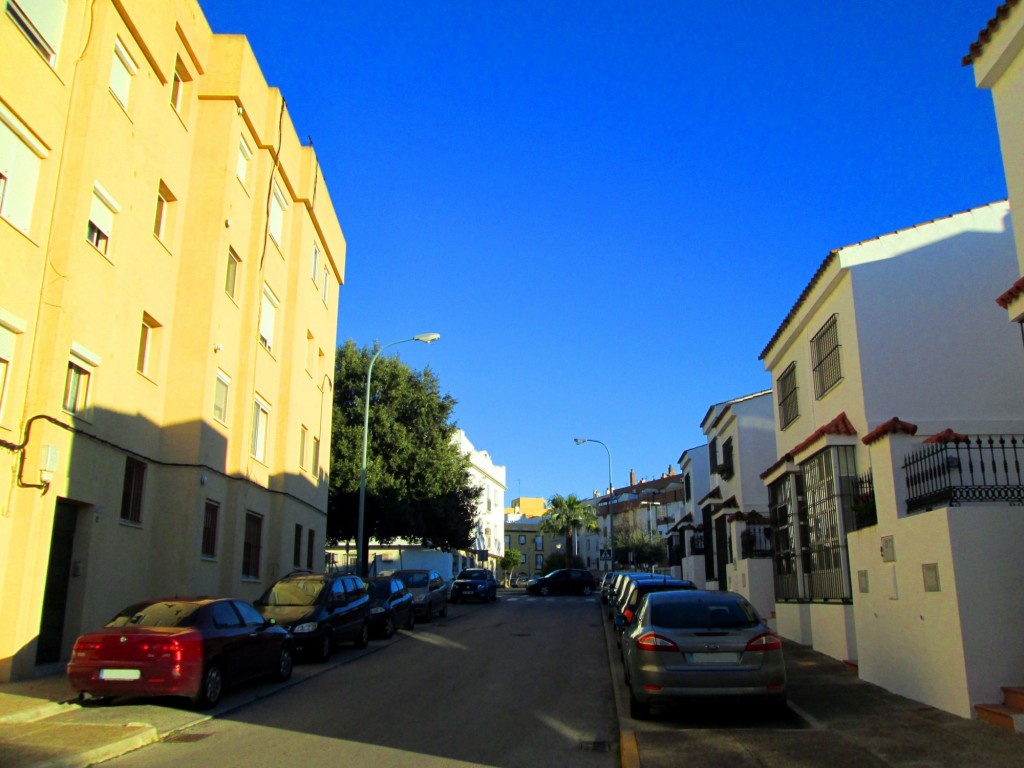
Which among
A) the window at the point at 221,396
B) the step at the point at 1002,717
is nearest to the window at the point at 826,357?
the step at the point at 1002,717

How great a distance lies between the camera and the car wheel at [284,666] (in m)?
13.0

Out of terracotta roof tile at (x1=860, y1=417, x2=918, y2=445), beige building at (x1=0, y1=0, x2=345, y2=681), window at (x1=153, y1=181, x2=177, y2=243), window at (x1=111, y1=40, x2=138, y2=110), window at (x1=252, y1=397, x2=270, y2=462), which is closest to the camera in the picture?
terracotta roof tile at (x1=860, y1=417, x2=918, y2=445)

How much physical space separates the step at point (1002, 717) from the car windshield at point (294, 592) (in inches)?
455

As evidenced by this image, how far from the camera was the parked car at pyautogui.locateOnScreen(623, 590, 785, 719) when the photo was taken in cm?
917

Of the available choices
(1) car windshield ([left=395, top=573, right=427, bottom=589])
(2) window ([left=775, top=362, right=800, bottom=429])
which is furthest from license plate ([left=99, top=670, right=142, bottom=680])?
(1) car windshield ([left=395, top=573, right=427, bottom=589])

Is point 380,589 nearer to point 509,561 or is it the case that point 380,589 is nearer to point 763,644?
point 763,644

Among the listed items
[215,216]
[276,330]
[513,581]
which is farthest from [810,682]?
[513,581]

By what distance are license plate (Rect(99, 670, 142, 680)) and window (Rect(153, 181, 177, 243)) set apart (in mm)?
9792

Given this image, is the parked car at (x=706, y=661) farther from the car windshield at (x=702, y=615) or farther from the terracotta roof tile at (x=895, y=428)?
the terracotta roof tile at (x=895, y=428)

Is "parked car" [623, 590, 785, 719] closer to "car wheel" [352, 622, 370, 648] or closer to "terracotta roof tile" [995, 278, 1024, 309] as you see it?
"terracotta roof tile" [995, 278, 1024, 309]

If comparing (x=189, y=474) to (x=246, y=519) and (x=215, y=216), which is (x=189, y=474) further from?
(x=215, y=216)

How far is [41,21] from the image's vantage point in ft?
42.3

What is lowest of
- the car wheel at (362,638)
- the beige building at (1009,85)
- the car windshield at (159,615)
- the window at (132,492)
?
the car wheel at (362,638)

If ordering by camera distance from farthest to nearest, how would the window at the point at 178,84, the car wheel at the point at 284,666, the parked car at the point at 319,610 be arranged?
the window at the point at 178,84 < the parked car at the point at 319,610 < the car wheel at the point at 284,666
